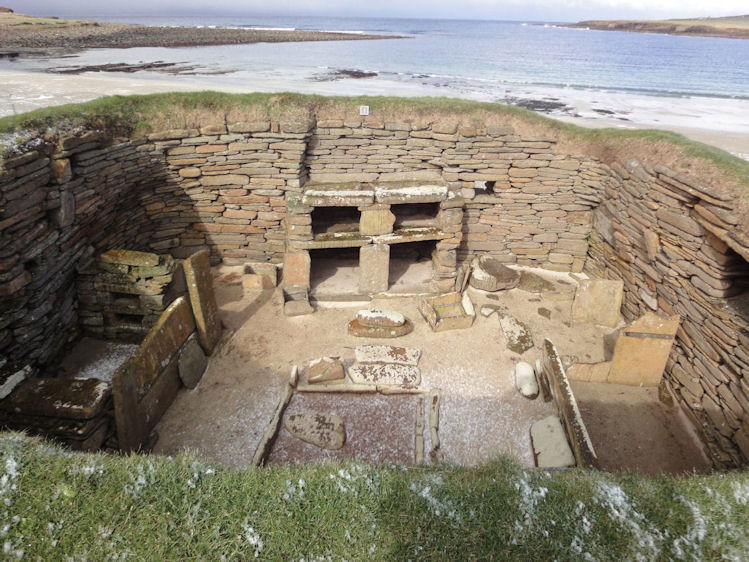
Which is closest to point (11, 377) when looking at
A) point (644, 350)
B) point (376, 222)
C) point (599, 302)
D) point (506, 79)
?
point (376, 222)

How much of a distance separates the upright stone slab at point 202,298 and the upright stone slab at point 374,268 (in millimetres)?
2731

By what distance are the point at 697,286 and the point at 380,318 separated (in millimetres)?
4692

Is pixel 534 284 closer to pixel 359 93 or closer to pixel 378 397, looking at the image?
pixel 378 397

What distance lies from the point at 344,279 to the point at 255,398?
132 inches

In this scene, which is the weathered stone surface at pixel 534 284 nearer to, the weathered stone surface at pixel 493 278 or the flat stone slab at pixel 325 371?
the weathered stone surface at pixel 493 278

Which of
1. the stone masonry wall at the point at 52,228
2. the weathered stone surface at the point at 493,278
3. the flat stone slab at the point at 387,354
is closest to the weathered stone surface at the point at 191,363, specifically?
the stone masonry wall at the point at 52,228

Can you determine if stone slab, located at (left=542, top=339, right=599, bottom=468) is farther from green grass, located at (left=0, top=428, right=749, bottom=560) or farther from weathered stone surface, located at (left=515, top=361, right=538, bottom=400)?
green grass, located at (left=0, top=428, right=749, bottom=560)

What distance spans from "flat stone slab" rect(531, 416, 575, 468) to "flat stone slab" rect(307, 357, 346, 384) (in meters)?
2.76

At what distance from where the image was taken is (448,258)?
8.18 meters

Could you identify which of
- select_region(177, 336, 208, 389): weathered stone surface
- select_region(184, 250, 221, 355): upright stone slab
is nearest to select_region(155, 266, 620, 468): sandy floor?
select_region(177, 336, 208, 389): weathered stone surface

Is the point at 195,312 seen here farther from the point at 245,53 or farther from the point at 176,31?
the point at 176,31

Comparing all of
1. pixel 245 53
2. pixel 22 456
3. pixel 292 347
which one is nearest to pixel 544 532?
pixel 22 456

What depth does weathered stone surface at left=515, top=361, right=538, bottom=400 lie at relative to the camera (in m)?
6.11

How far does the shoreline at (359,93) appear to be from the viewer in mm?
11031
